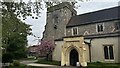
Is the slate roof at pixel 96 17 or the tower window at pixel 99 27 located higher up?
the slate roof at pixel 96 17

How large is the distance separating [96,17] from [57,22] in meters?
9.01

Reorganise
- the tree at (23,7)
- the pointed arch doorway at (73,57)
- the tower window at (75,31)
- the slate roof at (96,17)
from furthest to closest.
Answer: the tower window at (75,31) → the slate roof at (96,17) → the pointed arch doorway at (73,57) → the tree at (23,7)

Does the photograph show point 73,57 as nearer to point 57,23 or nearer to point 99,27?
point 99,27

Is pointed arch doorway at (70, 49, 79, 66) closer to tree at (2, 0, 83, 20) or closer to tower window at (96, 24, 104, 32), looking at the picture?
tower window at (96, 24, 104, 32)

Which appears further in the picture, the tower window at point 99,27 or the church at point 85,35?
the tower window at point 99,27

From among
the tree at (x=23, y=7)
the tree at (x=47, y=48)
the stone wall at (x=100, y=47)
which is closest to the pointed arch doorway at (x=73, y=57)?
the stone wall at (x=100, y=47)

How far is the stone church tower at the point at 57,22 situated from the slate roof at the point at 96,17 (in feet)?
4.53

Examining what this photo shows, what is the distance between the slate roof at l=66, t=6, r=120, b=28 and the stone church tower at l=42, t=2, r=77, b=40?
4.53 feet

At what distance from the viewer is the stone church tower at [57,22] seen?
40.5 meters

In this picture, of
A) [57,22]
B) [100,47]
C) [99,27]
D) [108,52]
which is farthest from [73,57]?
[57,22]

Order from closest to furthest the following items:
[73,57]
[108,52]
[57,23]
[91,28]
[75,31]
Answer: [108,52]
[73,57]
[91,28]
[75,31]
[57,23]

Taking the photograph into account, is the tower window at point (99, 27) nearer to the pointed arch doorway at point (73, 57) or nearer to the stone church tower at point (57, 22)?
the pointed arch doorway at point (73, 57)

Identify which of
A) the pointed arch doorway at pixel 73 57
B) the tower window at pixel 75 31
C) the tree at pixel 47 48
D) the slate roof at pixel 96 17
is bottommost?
the pointed arch doorway at pixel 73 57

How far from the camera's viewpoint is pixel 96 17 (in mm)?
36406
